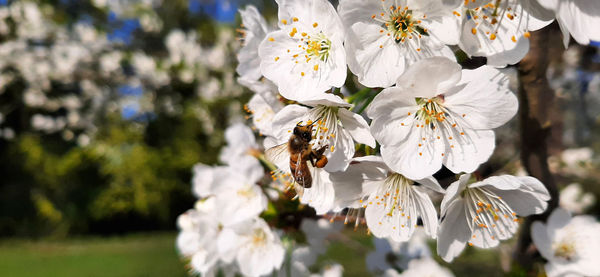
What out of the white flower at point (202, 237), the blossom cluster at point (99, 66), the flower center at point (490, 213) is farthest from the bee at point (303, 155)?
the blossom cluster at point (99, 66)

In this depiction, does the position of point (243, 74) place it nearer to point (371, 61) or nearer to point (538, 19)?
point (371, 61)

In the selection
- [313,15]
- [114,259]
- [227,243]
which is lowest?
[114,259]

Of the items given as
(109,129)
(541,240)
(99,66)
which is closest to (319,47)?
(541,240)

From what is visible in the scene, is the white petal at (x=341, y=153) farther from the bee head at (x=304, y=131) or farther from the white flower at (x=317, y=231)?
the white flower at (x=317, y=231)

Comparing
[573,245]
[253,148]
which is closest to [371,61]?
[253,148]

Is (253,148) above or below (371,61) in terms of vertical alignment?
below

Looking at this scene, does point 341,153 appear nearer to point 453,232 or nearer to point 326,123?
point 326,123
